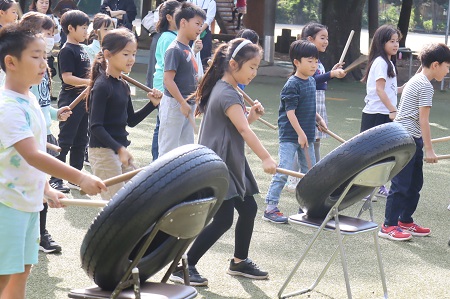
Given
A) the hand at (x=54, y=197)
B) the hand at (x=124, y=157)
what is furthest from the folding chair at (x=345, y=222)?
the hand at (x=54, y=197)

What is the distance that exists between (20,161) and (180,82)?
294 centimetres

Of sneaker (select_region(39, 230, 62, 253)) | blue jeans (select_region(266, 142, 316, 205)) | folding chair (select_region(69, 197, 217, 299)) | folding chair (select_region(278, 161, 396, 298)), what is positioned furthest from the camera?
blue jeans (select_region(266, 142, 316, 205))

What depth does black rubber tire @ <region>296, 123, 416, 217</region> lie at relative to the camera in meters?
3.60

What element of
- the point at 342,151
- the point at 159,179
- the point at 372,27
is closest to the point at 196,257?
the point at 342,151

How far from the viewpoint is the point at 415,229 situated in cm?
564

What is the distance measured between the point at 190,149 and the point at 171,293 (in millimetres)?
529

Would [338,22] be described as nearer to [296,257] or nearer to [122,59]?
[296,257]

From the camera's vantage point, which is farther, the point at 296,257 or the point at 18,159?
the point at 296,257

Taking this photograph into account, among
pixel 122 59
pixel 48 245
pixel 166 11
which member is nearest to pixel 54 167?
pixel 122 59

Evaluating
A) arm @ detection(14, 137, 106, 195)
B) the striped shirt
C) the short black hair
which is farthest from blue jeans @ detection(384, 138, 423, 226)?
arm @ detection(14, 137, 106, 195)

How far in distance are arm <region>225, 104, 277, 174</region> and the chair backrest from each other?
110cm

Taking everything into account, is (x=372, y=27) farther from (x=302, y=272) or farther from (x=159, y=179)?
(x=159, y=179)

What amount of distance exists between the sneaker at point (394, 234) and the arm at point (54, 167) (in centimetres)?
307

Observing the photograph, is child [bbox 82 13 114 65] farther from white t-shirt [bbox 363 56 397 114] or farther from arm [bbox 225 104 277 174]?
arm [bbox 225 104 277 174]
